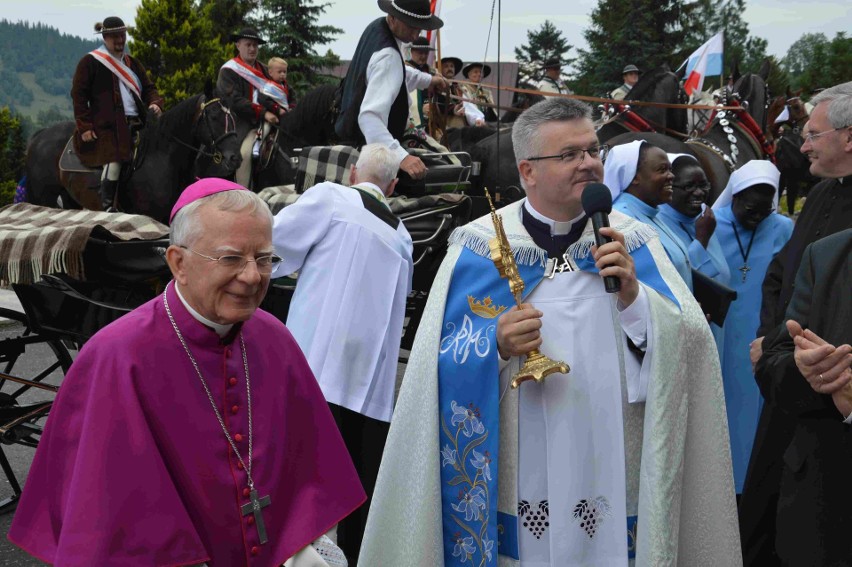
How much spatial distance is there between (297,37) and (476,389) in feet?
95.8

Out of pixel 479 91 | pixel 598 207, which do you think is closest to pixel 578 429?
pixel 598 207

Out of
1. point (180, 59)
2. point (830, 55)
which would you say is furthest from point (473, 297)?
point (830, 55)

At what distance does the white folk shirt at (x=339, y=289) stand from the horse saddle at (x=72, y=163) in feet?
21.5

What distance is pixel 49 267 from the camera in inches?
186

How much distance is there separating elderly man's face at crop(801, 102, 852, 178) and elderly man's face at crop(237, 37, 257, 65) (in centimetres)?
872

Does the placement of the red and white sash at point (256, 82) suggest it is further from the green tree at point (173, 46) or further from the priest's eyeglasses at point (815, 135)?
the green tree at point (173, 46)

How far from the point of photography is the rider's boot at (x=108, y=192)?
10.5m

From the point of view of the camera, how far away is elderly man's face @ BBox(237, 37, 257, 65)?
11.9 metres

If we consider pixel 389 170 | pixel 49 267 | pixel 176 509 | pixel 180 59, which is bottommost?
pixel 176 509

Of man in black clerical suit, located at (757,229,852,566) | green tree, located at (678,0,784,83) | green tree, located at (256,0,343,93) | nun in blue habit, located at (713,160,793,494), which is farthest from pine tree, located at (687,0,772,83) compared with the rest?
man in black clerical suit, located at (757,229,852,566)

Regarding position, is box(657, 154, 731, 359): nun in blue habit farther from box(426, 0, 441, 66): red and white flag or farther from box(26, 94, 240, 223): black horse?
box(26, 94, 240, 223): black horse

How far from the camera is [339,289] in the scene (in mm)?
4777

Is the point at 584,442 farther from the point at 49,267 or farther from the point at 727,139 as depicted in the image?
the point at 727,139

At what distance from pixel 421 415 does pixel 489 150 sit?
698cm
